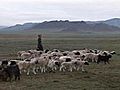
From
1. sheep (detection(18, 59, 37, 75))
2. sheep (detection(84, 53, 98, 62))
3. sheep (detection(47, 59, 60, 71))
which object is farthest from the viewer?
sheep (detection(84, 53, 98, 62))

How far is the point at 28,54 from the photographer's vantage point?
27.1 meters

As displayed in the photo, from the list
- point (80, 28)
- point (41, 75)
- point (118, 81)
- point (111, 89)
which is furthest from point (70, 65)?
point (80, 28)

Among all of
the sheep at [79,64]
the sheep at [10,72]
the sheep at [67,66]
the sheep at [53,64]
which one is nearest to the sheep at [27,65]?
the sheep at [53,64]

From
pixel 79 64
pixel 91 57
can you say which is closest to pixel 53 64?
pixel 79 64

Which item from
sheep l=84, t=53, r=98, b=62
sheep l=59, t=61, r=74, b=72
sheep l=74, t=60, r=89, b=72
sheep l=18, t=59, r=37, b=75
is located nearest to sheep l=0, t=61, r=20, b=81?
sheep l=18, t=59, r=37, b=75

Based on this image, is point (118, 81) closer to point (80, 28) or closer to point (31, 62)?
point (31, 62)

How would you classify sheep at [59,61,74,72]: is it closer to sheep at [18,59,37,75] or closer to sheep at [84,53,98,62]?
sheep at [18,59,37,75]

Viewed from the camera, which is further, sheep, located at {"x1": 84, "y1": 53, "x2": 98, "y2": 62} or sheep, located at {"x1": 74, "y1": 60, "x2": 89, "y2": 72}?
sheep, located at {"x1": 84, "y1": 53, "x2": 98, "y2": 62}

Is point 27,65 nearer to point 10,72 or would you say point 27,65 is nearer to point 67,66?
point 10,72

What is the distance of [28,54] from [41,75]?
717 cm

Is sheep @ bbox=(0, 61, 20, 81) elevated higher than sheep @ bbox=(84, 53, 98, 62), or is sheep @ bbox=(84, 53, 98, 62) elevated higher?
sheep @ bbox=(0, 61, 20, 81)

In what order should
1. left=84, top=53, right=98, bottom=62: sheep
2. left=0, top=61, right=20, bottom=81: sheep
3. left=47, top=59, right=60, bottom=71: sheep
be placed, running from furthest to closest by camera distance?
1. left=84, top=53, right=98, bottom=62: sheep
2. left=47, top=59, right=60, bottom=71: sheep
3. left=0, top=61, right=20, bottom=81: sheep

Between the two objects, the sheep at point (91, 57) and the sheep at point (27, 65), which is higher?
the sheep at point (27, 65)

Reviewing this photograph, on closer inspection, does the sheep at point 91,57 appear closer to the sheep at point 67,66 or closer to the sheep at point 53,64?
the sheep at point 67,66
